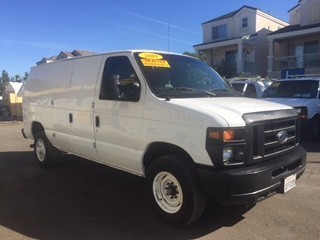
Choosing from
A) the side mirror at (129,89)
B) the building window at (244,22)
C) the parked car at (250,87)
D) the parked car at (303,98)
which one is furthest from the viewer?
the building window at (244,22)

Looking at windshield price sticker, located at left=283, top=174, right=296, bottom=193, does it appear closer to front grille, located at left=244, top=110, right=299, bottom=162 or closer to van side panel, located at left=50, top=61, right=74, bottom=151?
front grille, located at left=244, top=110, right=299, bottom=162

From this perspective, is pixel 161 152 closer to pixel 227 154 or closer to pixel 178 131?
pixel 178 131

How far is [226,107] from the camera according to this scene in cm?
439

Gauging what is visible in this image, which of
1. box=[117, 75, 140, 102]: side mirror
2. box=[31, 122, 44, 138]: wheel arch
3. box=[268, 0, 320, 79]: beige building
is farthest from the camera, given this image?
box=[268, 0, 320, 79]: beige building

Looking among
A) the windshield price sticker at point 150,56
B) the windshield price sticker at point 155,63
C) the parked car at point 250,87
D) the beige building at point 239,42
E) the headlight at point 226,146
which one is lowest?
the headlight at point 226,146

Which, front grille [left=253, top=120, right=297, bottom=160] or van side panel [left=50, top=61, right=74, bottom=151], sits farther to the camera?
van side panel [left=50, top=61, right=74, bottom=151]

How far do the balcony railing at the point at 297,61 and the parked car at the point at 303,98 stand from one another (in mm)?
16117

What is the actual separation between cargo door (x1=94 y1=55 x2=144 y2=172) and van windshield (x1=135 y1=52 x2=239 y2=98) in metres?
0.20

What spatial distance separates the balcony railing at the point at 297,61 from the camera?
2638 centimetres

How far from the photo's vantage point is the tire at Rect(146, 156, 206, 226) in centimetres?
430

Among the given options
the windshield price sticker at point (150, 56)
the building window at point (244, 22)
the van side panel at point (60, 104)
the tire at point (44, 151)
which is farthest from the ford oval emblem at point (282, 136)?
the building window at point (244, 22)

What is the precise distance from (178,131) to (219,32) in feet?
106

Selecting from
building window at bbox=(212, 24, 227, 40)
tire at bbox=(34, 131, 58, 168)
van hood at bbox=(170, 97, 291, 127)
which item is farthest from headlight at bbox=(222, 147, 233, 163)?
building window at bbox=(212, 24, 227, 40)

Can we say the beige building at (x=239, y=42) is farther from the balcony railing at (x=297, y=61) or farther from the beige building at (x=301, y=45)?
the balcony railing at (x=297, y=61)
